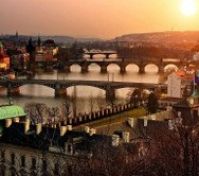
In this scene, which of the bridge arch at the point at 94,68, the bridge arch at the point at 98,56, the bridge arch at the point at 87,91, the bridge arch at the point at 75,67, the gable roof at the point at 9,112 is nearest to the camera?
the gable roof at the point at 9,112

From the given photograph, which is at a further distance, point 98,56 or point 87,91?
point 98,56

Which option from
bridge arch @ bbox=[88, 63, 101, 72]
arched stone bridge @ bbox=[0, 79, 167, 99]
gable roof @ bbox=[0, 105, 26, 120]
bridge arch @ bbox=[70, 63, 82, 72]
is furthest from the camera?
bridge arch @ bbox=[70, 63, 82, 72]

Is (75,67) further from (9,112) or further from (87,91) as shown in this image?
(9,112)

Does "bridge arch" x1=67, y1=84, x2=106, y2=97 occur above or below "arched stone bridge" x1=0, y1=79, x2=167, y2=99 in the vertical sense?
below

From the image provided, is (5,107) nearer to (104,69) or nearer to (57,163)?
(57,163)

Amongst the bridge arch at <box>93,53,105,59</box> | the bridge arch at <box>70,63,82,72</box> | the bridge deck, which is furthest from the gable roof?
the bridge arch at <box>93,53,105,59</box>

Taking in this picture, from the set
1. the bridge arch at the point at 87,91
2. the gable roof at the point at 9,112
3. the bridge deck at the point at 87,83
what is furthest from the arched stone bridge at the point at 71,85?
the gable roof at the point at 9,112

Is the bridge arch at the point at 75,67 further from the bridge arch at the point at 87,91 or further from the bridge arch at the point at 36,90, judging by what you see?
the bridge arch at the point at 87,91

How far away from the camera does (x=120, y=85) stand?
45.7 m

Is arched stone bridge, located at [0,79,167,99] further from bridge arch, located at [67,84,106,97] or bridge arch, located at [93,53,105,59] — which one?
bridge arch, located at [93,53,105,59]

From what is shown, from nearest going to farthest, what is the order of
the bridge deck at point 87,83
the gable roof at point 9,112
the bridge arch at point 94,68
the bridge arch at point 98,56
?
the gable roof at point 9,112 → the bridge deck at point 87,83 → the bridge arch at point 94,68 → the bridge arch at point 98,56

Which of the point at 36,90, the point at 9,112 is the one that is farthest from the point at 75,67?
the point at 9,112

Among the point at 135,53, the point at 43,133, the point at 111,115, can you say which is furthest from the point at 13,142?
the point at 135,53

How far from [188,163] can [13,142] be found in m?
8.60
